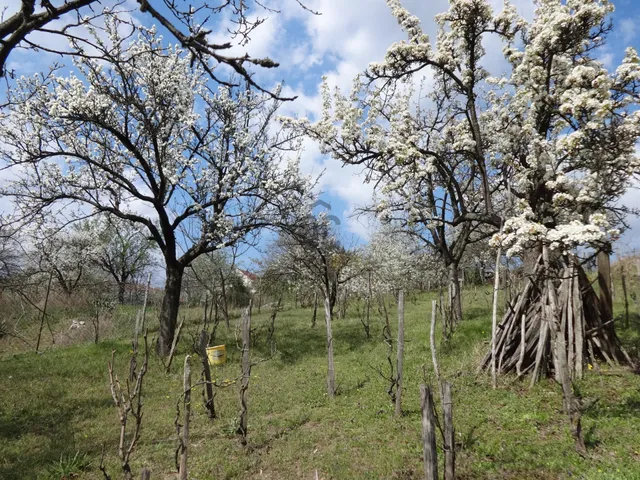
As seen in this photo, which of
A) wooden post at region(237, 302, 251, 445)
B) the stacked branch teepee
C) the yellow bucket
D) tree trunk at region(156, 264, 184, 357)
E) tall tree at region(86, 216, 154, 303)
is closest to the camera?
wooden post at region(237, 302, 251, 445)

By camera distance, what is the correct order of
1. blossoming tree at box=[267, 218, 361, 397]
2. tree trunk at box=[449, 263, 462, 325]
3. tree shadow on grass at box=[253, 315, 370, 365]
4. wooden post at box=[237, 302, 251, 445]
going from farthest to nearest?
tree trunk at box=[449, 263, 462, 325], tree shadow on grass at box=[253, 315, 370, 365], blossoming tree at box=[267, 218, 361, 397], wooden post at box=[237, 302, 251, 445]

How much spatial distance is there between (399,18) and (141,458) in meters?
9.62

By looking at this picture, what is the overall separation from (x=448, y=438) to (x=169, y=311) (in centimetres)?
1032

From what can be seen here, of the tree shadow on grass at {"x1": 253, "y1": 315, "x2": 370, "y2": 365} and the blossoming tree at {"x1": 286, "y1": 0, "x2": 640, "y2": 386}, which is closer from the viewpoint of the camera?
the blossoming tree at {"x1": 286, "y1": 0, "x2": 640, "y2": 386}

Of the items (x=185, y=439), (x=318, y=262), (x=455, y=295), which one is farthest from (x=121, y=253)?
(x=185, y=439)

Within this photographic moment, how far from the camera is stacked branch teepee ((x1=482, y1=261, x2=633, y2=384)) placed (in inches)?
277

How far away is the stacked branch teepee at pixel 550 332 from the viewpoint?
23.1 ft

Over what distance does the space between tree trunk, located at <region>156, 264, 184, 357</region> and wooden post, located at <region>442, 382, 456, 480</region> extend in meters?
10.1

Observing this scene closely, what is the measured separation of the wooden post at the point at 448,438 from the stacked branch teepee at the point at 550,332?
363 cm

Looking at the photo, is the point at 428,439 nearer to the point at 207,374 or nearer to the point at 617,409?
the point at 617,409

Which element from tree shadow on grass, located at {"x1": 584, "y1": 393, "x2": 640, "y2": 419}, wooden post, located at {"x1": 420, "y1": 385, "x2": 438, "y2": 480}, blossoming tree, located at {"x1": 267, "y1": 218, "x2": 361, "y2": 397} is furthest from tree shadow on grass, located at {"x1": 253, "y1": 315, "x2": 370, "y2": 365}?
wooden post, located at {"x1": 420, "y1": 385, "x2": 438, "y2": 480}

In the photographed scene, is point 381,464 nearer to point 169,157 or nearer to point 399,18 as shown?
point 399,18

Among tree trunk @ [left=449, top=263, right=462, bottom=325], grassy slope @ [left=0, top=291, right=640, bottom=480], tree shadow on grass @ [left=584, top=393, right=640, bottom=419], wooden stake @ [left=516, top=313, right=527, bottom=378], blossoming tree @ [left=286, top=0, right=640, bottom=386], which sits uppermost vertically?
blossoming tree @ [left=286, top=0, right=640, bottom=386]

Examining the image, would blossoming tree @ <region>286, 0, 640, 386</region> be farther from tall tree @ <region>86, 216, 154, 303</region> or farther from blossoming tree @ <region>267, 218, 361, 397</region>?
tall tree @ <region>86, 216, 154, 303</region>
